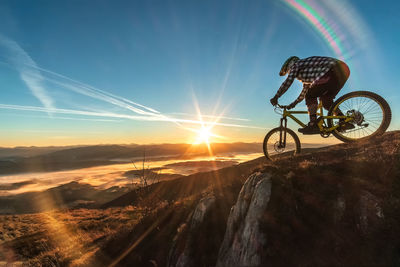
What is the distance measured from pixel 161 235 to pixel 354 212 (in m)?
7.97

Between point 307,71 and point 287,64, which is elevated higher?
point 287,64

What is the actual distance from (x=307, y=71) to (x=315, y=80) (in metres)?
0.43

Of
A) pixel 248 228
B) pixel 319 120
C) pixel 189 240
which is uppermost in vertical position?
pixel 319 120

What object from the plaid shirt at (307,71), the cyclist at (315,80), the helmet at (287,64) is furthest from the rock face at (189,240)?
the helmet at (287,64)

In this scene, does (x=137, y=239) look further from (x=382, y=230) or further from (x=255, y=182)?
(x=382, y=230)

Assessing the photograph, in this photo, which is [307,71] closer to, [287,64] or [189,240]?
[287,64]

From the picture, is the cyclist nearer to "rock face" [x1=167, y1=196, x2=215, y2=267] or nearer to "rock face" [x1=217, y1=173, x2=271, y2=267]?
"rock face" [x1=217, y1=173, x2=271, y2=267]

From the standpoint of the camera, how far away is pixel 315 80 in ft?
23.9

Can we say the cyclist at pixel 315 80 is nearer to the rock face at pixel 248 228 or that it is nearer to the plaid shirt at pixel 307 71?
the plaid shirt at pixel 307 71

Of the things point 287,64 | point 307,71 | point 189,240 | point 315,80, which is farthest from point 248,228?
point 287,64

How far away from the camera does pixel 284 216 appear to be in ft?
16.1

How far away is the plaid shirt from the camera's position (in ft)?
23.3

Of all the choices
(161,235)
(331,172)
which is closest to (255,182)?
(331,172)

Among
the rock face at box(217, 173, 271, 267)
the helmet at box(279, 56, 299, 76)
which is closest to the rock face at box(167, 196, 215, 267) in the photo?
the rock face at box(217, 173, 271, 267)
